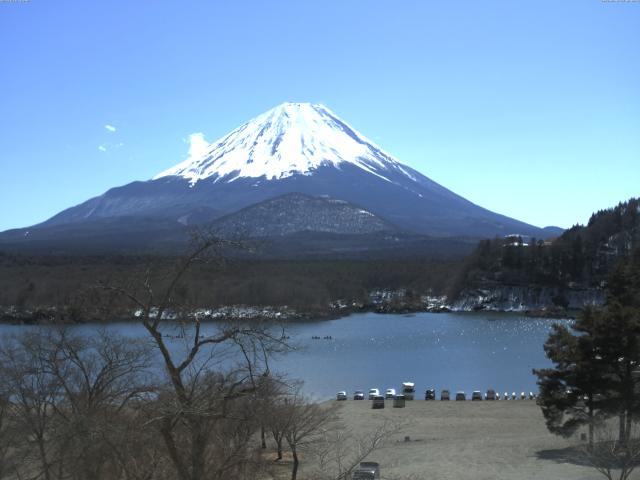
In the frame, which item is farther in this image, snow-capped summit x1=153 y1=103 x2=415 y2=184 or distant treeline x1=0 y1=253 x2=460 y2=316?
snow-capped summit x1=153 y1=103 x2=415 y2=184

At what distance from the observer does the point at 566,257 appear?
69.3m

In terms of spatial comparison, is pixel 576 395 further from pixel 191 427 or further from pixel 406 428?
pixel 191 427

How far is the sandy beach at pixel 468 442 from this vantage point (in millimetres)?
13141

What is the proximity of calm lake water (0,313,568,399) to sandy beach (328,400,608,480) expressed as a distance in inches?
140

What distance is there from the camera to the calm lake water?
2980 cm

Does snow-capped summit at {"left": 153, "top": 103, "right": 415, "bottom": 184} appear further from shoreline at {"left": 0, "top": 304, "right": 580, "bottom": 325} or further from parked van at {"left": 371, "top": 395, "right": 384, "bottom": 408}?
parked van at {"left": 371, "top": 395, "right": 384, "bottom": 408}

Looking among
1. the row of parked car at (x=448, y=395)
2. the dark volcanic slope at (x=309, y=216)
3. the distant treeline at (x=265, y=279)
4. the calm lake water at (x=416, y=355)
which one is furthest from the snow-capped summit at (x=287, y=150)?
the row of parked car at (x=448, y=395)

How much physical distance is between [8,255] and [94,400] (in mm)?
80686

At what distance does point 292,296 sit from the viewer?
6569cm

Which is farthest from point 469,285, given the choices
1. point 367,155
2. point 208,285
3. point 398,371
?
point 367,155

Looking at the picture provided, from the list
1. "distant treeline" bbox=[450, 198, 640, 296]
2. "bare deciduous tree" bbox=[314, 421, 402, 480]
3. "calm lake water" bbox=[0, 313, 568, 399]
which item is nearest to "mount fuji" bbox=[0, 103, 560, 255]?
"distant treeline" bbox=[450, 198, 640, 296]

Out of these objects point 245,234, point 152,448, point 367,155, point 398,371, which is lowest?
point 398,371

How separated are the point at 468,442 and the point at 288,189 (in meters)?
138

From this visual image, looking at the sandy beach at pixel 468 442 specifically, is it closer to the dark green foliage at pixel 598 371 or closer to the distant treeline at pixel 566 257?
the dark green foliage at pixel 598 371
